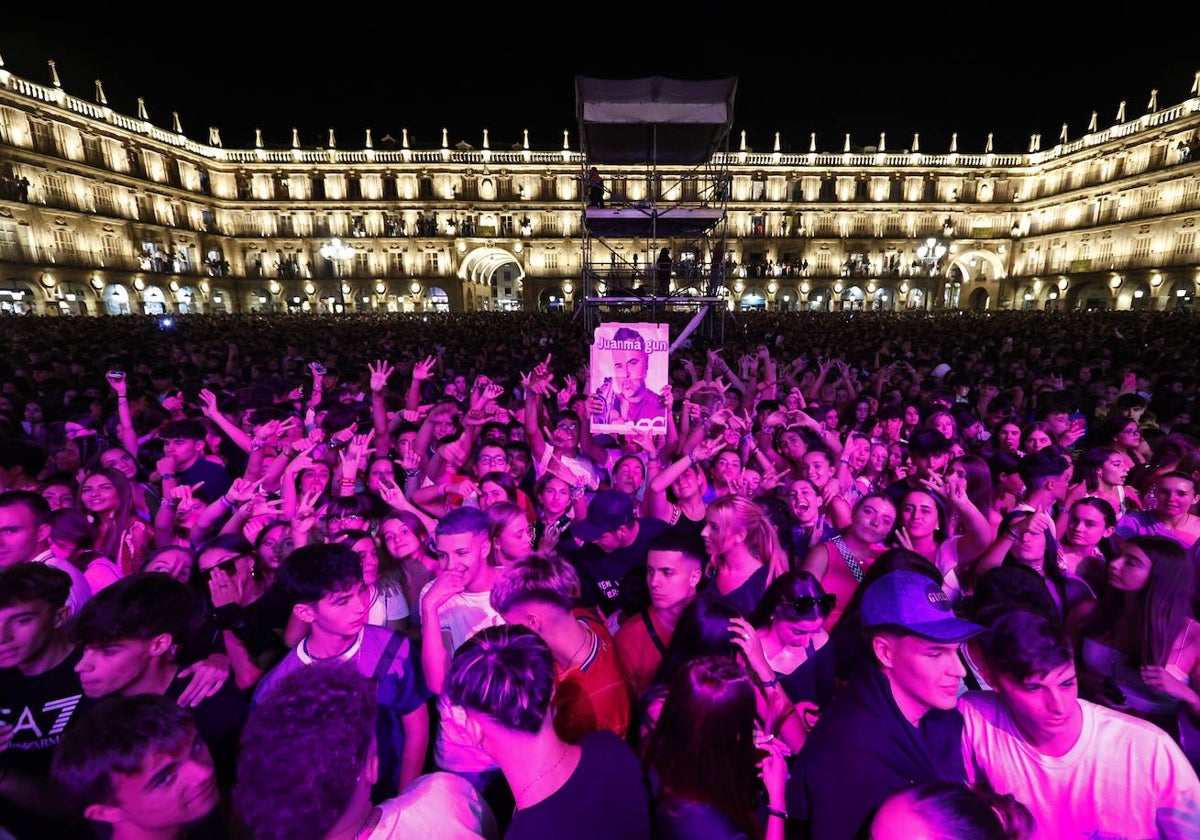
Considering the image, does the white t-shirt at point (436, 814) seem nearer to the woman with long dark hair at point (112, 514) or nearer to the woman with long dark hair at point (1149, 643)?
the woman with long dark hair at point (1149, 643)

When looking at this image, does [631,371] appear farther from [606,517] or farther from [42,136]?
[42,136]

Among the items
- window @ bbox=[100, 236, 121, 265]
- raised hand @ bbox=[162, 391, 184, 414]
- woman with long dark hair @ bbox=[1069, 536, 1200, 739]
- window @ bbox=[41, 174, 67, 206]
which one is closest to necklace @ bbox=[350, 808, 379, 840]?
woman with long dark hair @ bbox=[1069, 536, 1200, 739]

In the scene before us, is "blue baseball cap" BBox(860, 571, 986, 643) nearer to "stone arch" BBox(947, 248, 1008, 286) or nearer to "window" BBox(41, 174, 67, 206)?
"window" BBox(41, 174, 67, 206)

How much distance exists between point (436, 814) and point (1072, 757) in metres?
2.03

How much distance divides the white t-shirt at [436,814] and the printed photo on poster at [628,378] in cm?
392

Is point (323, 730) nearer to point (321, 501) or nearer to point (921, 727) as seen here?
point (921, 727)

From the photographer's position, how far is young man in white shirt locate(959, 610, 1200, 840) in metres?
1.83

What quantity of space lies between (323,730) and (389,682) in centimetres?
98

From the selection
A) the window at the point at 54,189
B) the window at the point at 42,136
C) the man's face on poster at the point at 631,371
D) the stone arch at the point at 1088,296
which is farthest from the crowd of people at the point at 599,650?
the stone arch at the point at 1088,296

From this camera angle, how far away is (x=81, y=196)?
118ft

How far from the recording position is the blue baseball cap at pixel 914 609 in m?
2.02

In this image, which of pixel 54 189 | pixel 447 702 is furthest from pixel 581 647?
pixel 54 189

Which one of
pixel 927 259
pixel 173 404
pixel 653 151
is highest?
pixel 927 259

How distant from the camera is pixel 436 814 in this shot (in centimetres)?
166
